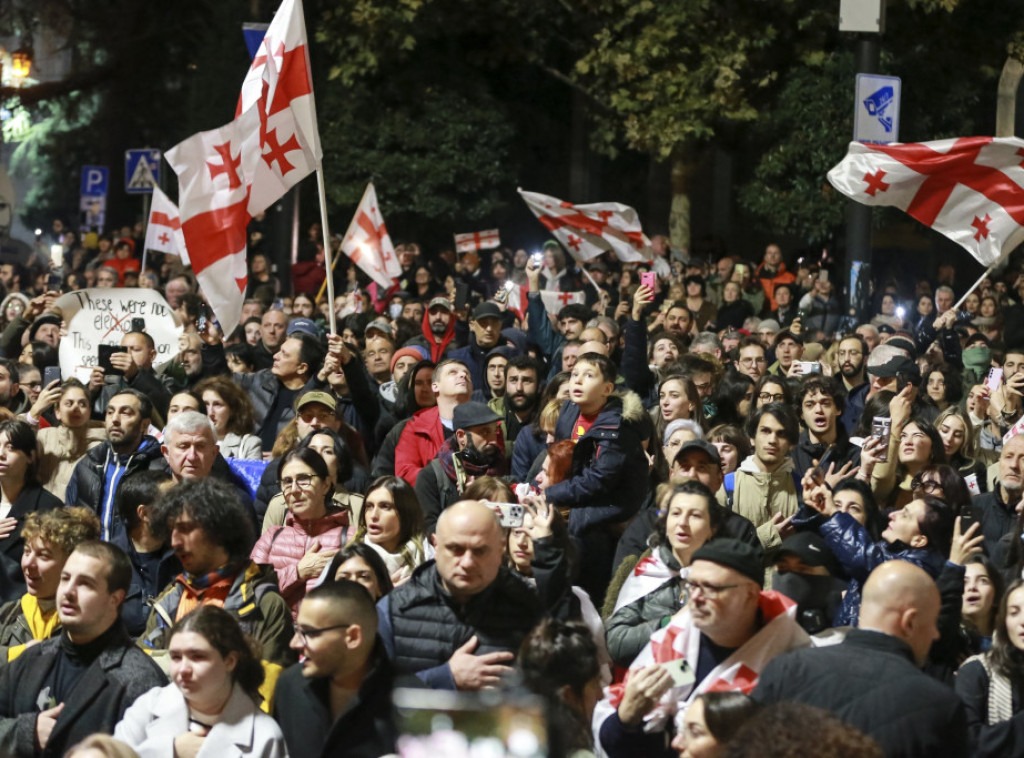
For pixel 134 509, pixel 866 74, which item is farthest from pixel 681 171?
pixel 134 509

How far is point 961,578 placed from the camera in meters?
6.02

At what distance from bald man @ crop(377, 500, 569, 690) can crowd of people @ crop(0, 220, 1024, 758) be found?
0.01 m

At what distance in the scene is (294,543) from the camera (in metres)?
7.17

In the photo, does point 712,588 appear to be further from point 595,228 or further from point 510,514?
point 595,228

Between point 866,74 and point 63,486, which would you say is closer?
point 63,486

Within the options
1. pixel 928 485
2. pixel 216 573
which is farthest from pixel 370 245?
pixel 216 573

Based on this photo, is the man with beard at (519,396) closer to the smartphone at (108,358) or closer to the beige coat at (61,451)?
the beige coat at (61,451)

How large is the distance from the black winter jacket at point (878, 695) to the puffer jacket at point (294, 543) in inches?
109

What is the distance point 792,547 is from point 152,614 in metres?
2.50

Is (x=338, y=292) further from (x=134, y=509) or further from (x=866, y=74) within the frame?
(x=134, y=509)

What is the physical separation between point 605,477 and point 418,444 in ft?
6.25

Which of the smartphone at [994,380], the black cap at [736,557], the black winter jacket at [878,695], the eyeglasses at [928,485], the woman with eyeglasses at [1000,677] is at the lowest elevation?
the woman with eyeglasses at [1000,677]

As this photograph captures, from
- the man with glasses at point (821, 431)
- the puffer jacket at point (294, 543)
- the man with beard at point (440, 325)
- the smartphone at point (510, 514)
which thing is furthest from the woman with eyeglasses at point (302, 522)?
the man with beard at point (440, 325)

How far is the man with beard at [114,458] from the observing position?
816 centimetres
